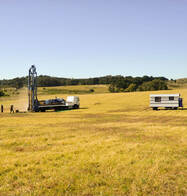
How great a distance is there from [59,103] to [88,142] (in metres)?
33.9

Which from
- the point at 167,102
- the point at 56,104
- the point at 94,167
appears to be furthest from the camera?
the point at 56,104

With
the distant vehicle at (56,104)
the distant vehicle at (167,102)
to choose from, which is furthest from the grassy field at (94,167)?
the distant vehicle at (56,104)

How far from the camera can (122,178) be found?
8.71m

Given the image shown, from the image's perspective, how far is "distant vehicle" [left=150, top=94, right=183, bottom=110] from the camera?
150ft

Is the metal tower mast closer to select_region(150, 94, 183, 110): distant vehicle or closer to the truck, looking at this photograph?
the truck

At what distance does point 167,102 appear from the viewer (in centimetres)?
4612

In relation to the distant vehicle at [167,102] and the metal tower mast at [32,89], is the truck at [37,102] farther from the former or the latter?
the distant vehicle at [167,102]

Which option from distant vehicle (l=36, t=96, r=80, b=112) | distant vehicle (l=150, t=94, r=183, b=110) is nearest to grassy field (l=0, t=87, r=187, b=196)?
distant vehicle (l=150, t=94, r=183, b=110)

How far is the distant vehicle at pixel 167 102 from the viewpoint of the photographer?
45.7 m

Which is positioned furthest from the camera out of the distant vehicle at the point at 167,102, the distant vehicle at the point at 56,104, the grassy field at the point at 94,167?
the distant vehicle at the point at 56,104

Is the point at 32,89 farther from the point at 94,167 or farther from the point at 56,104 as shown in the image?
the point at 94,167

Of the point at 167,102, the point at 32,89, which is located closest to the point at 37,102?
the point at 32,89

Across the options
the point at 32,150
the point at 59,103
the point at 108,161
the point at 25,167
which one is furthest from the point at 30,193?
the point at 59,103

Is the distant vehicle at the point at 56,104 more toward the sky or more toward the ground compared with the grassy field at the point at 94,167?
more toward the sky
